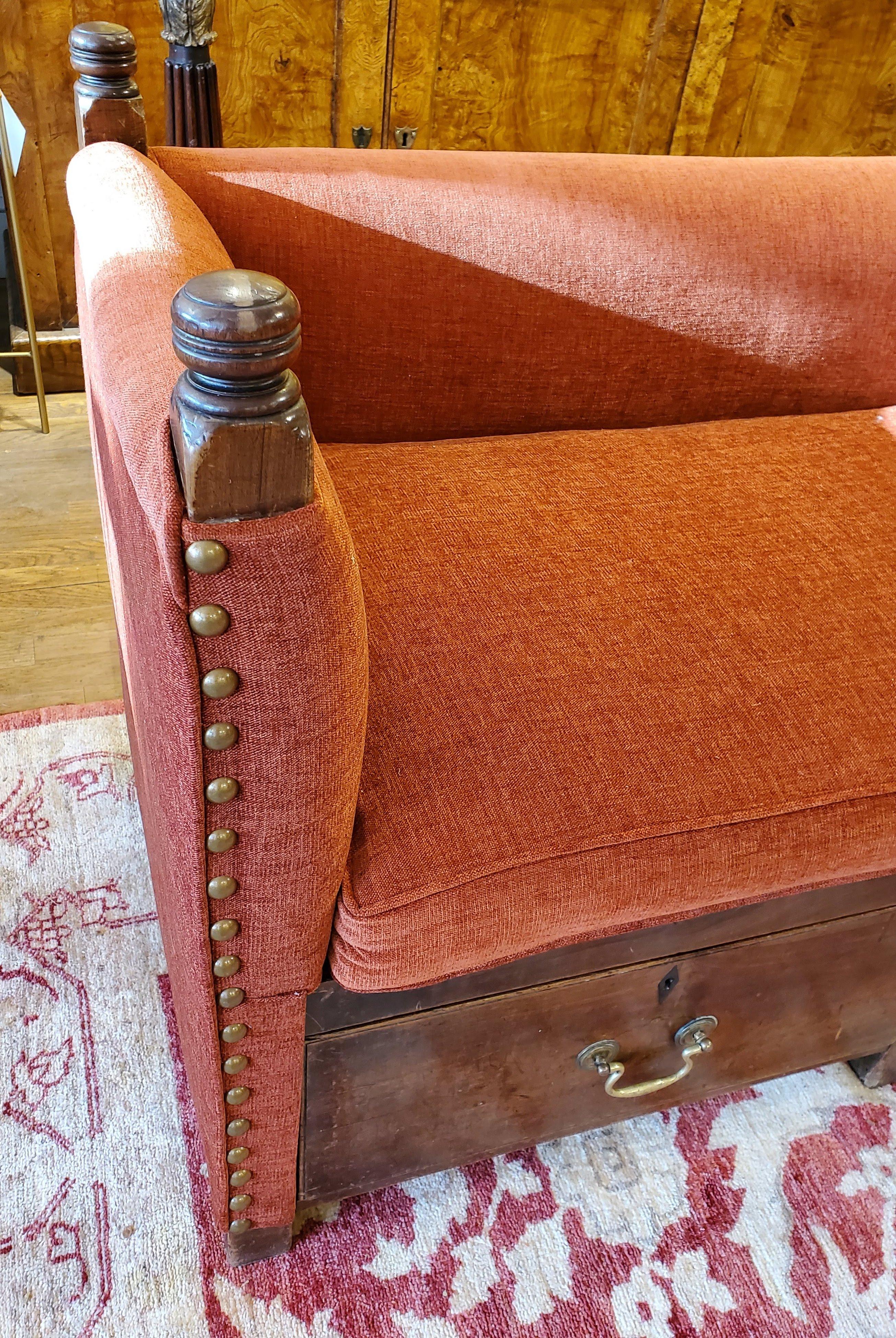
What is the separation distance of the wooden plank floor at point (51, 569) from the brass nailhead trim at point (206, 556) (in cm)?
97

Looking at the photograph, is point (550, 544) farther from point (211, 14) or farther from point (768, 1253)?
point (211, 14)

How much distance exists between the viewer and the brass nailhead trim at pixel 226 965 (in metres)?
0.68

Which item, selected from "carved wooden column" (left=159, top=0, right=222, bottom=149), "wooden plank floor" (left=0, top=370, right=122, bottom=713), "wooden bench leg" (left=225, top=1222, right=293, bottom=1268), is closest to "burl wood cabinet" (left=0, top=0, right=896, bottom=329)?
"wooden plank floor" (left=0, top=370, right=122, bottom=713)

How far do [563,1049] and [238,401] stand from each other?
62 centimetres

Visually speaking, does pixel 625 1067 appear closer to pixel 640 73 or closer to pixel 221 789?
pixel 221 789

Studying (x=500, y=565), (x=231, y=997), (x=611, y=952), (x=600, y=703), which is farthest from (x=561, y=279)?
(x=231, y=997)

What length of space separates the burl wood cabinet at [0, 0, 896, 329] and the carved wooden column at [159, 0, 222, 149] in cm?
64

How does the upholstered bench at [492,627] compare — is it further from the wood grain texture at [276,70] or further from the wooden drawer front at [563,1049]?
the wood grain texture at [276,70]

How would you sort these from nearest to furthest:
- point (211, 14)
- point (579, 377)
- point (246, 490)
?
point (246, 490) < point (579, 377) < point (211, 14)

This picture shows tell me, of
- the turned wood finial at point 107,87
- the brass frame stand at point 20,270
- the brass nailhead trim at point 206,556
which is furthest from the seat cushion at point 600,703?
the brass frame stand at point 20,270

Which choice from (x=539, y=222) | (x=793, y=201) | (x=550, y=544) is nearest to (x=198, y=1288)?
(x=550, y=544)

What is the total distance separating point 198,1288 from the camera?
884mm

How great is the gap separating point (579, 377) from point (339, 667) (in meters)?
0.72

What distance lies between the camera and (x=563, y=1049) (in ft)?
2.88
